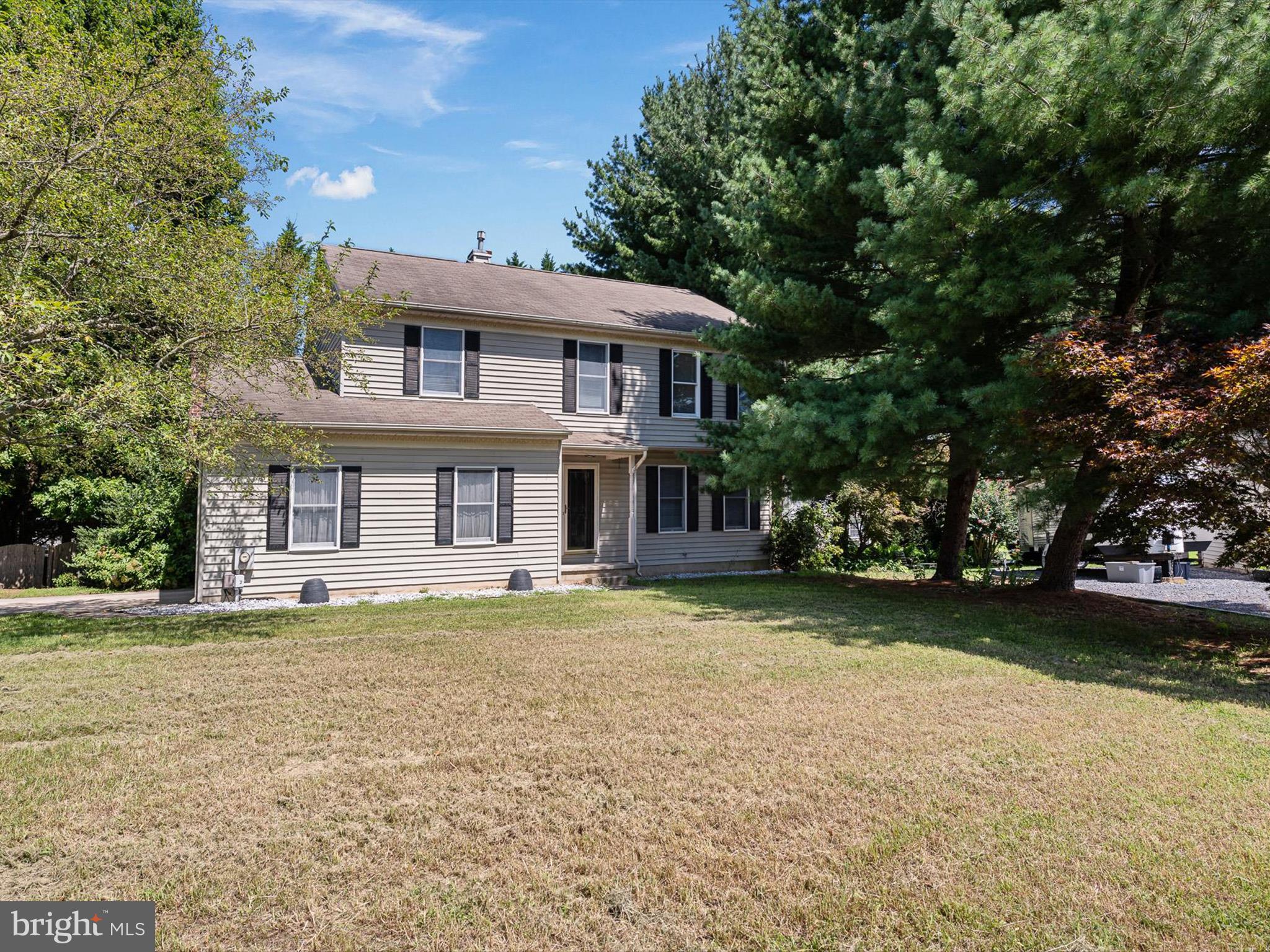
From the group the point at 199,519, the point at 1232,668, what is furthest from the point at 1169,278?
the point at 199,519

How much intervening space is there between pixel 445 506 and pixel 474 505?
55 cm

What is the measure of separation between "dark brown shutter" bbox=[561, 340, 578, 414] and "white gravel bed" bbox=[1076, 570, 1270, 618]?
10.8 metres

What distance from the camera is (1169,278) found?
393 inches

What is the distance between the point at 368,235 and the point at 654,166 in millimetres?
13992

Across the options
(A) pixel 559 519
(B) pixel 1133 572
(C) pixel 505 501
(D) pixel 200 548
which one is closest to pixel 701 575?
(A) pixel 559 519

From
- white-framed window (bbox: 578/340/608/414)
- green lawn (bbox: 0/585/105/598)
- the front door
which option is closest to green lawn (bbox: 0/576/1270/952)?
green lawn (bbox: 0/585/105/598)

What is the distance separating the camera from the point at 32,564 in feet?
46.4

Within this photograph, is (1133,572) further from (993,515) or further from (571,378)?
(571,378)

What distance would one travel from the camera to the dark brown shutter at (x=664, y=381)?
642 inches

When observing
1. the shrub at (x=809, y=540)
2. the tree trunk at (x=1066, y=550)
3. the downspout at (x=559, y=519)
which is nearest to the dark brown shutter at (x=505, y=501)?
the downspout at (x=559, y=519)

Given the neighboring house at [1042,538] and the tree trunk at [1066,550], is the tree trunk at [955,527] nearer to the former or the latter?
the tree trunk at [1066,550]

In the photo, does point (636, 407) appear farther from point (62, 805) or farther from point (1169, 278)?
point (62, 805)

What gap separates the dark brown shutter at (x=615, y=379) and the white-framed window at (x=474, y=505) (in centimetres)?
343

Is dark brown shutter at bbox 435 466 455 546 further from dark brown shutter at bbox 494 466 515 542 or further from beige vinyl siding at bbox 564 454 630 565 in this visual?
beige vinyl siding at bbox 564 454 630 565
